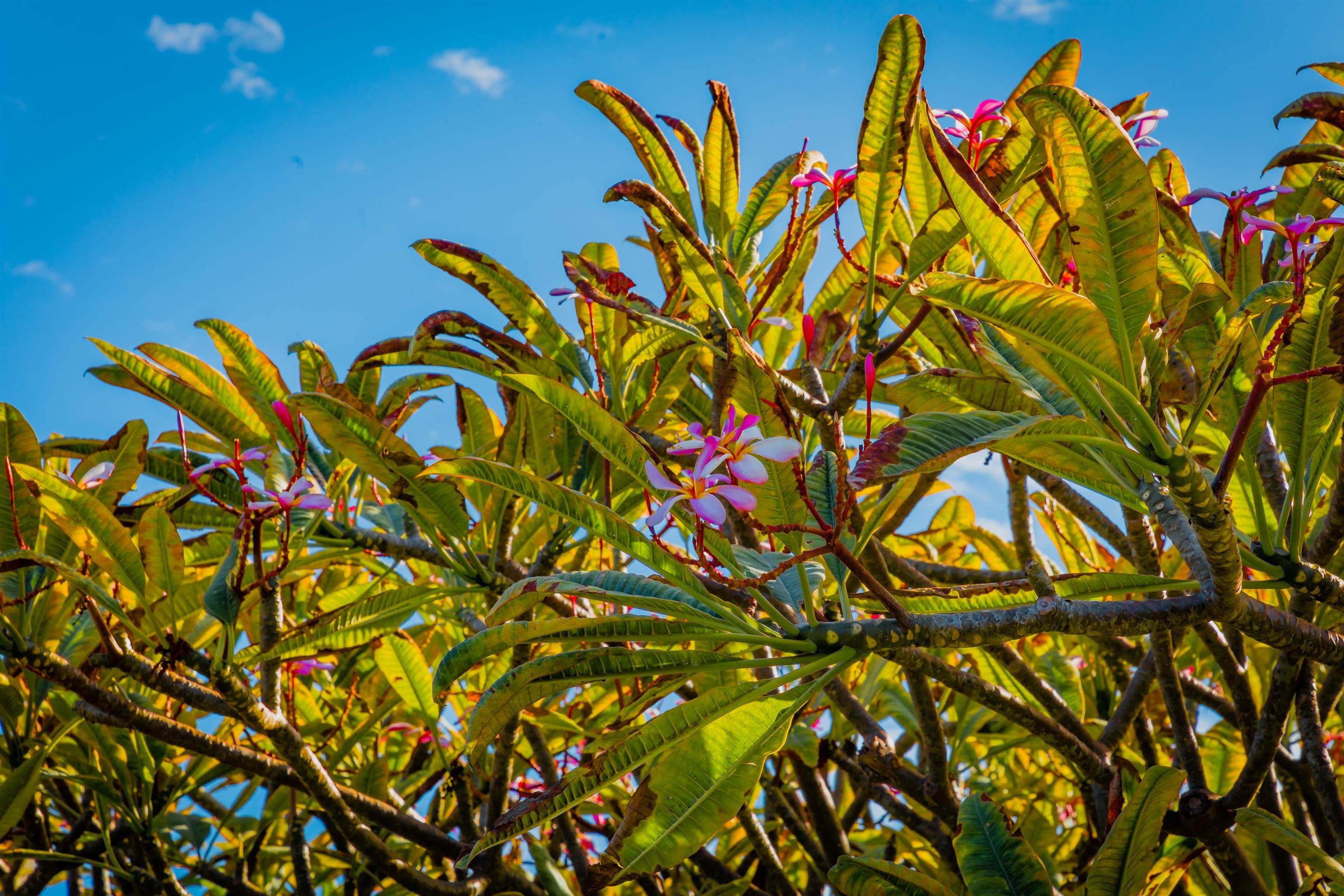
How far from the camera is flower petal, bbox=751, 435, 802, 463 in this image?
88cm

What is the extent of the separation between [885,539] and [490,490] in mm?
1067

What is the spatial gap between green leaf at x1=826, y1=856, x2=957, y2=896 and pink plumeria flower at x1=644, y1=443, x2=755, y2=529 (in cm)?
70

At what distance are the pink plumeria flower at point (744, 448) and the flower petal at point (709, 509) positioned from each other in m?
0.03

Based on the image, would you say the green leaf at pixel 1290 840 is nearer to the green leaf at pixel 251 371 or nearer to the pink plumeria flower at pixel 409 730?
the green leaf at pixel 251 371

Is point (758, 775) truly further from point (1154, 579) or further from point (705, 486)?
point (1154, 579)

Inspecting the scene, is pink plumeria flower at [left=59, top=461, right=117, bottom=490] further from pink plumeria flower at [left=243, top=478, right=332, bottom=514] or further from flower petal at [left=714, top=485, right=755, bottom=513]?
flower petal at [left=714, top=485, right=755, bottom=513]

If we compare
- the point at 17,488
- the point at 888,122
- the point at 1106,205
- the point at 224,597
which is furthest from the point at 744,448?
the point at 17,488

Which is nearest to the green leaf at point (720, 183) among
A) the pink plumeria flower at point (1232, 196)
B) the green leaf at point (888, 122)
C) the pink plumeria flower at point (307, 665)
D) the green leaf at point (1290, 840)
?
the green leaf at point (888, 122)

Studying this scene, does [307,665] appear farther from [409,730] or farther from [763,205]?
[763,205]

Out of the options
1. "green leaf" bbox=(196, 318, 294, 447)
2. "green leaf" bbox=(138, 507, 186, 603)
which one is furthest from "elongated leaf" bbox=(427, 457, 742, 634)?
"green leaf" bbox=(196, 318, 294, 447)

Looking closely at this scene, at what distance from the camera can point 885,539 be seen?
2385mm

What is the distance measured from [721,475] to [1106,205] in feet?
1.41

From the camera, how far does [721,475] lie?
0.97 meters

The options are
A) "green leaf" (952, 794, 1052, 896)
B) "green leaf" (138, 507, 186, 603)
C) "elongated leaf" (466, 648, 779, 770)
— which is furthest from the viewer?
"green leaf" (138, 507, 186, 603)
